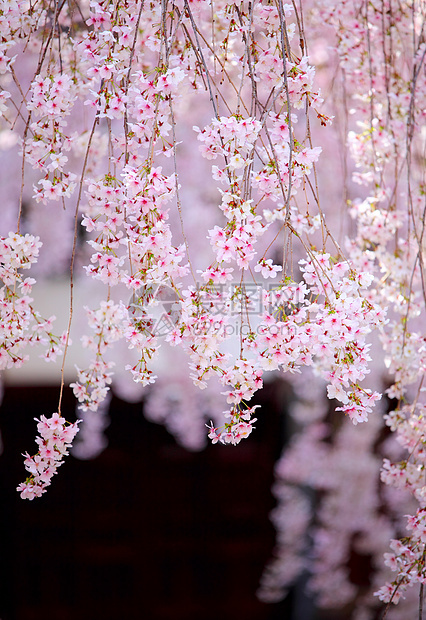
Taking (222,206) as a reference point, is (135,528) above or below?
below

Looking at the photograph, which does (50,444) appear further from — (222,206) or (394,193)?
(394,193)

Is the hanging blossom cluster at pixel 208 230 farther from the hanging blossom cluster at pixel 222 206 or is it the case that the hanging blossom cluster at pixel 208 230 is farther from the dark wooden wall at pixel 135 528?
the dark wooden wall at pixel 135 528

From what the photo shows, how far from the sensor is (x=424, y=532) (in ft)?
3.88

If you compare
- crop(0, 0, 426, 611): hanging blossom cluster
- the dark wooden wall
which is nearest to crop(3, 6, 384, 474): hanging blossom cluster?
crop(0, 0, 426, 611): hanging blossom cluster

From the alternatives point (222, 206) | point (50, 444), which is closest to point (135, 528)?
point (50, 444)

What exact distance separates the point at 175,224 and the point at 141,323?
211 cm

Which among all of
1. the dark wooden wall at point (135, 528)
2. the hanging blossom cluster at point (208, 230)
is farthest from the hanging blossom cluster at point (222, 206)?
the dark wooden wall at point (135, 528)

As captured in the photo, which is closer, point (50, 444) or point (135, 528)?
point (50, 444)

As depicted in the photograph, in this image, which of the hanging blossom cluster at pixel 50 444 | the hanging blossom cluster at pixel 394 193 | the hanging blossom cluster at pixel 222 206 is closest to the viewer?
the hanging blossom cluster at pixel 222 206

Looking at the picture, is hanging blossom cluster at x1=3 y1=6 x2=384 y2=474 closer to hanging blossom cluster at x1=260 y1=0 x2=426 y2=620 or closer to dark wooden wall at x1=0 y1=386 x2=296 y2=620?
hanging blossom cluster at x1=260 y1=0 x2=426 y2=620

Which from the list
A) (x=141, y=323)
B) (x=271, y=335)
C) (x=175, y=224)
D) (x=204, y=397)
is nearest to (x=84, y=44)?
(x=141, y=323)

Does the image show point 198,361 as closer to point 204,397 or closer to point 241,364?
point 241,364

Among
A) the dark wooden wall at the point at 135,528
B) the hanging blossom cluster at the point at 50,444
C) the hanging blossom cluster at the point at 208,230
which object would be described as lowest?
the dark wooden wall at the point at 135,528

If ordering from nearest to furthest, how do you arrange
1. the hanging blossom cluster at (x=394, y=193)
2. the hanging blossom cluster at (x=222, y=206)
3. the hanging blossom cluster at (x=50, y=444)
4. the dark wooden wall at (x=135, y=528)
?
the hanging blossom cluster at (x=222, y=206) < the hanging blossom cluster at (x=50, y=444) < the hanging blossom cluster at (x=394, y=193) < the dark wooden wall at (x=135, y=528)
